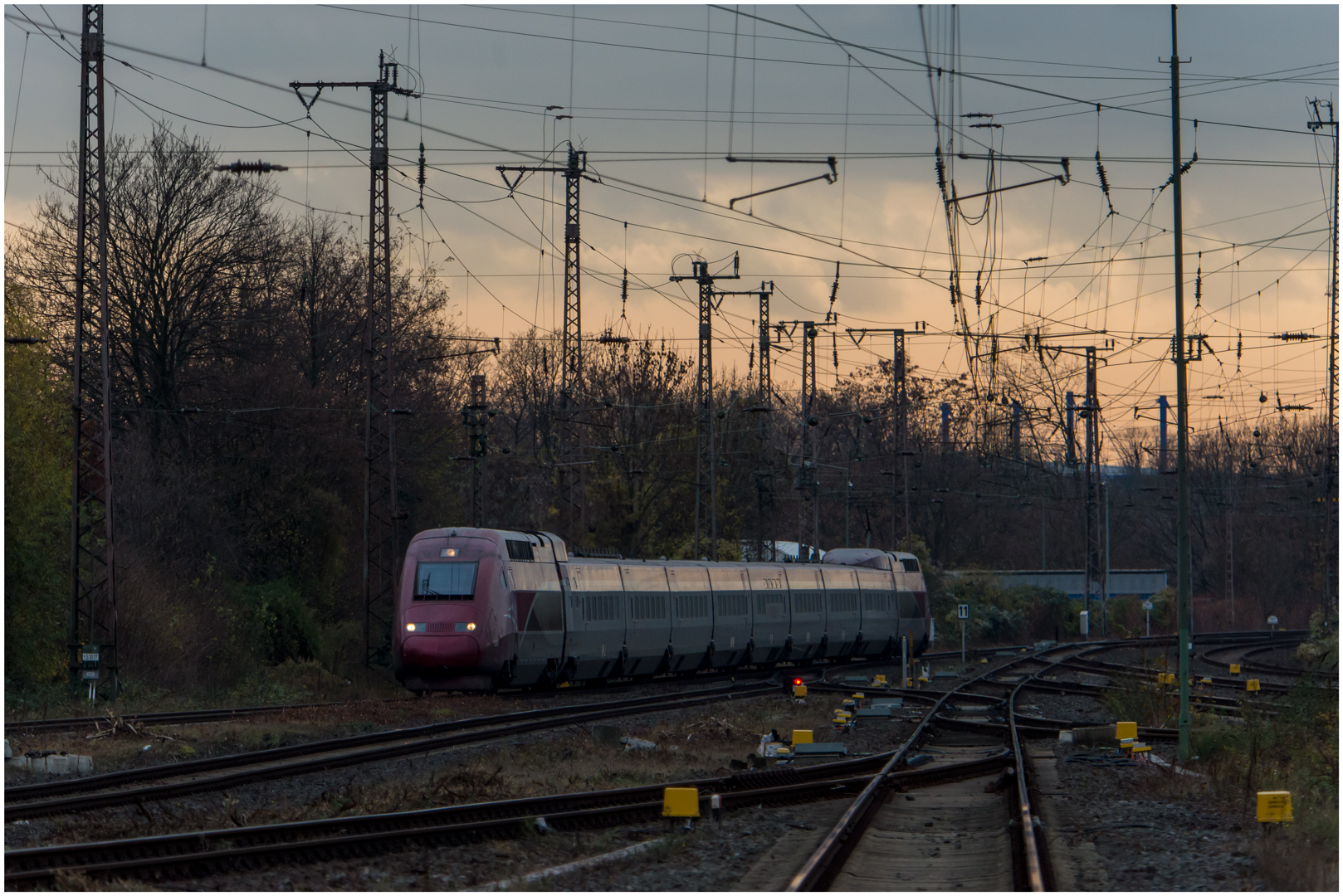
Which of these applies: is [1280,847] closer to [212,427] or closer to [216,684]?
[216,684]

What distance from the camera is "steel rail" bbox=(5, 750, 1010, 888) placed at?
10.8 meters

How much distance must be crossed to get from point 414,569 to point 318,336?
1000 inches

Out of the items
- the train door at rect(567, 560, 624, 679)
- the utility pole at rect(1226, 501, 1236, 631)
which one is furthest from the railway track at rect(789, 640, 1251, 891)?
the utility pole at rect(1226, 501, 1236, 631)

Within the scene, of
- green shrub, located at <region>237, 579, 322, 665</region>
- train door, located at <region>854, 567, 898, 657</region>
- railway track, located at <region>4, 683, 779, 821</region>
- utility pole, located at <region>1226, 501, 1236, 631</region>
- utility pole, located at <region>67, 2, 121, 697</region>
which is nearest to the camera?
railway track, located at <region>4, 683, 779, 821</region>

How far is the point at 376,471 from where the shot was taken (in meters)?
50.2

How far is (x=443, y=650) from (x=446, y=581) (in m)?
1.44

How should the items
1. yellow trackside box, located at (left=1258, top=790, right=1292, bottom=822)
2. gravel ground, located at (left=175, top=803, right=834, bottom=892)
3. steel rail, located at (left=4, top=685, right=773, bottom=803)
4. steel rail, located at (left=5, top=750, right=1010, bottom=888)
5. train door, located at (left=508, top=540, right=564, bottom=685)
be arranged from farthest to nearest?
1. train door, located at (left=508, top=540, right=564, bottom=685)
2. steel rail, located at (left=4, top=685, right=773, bottom=803)
3. yellow trackside box, located at (left=1258, top=790, right=1292, bottom=822)
4. gravel ground, located at (left=175, top=803, right=834, bottom=892)
5. steel rail, located at (left=5, top=750, right=1010, bottom=888)

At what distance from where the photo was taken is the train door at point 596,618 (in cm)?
3397

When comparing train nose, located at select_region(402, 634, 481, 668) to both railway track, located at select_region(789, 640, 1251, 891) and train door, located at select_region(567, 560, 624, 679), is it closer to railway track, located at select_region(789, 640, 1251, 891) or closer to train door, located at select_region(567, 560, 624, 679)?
train door, located at select_region(567, 560, 624, 679)

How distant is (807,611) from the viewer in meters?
46.7

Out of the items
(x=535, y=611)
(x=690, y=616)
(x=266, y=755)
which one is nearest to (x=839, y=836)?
(x=266, y=755)

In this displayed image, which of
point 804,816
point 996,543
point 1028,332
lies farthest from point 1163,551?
point 804,816

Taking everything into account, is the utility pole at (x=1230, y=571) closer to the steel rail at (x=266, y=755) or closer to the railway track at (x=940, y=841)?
the steel rail at (x=266, y=755)

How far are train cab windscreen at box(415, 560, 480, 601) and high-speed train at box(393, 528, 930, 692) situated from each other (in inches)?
1.0
